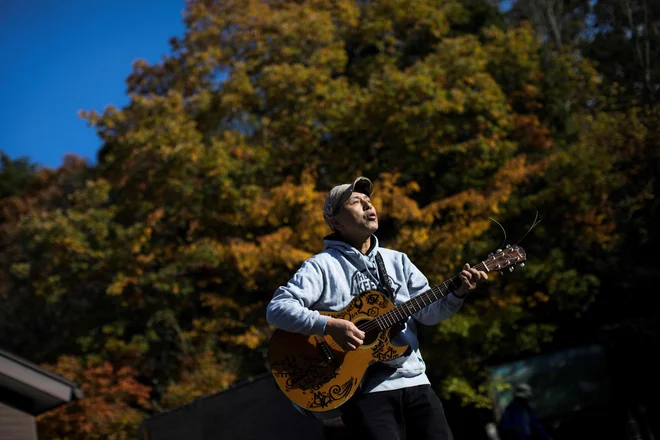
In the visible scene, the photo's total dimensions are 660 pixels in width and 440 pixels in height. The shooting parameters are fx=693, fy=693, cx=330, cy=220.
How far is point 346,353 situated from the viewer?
323 centimetres

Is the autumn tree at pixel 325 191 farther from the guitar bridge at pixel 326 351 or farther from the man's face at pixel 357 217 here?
the guitar bridge at pixel 326 351

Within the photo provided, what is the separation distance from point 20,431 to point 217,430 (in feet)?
20.1

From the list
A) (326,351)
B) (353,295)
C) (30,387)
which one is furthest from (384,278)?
(30,387)

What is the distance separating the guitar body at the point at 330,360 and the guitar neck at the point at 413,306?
0.03 meters

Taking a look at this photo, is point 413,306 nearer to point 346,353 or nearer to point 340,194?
point 346,353

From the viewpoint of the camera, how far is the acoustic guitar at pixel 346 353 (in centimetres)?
319

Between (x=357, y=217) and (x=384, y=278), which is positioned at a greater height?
(x=357, y=217)

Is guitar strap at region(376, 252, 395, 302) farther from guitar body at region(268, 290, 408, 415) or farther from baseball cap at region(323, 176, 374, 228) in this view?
baseball cap at region(323, 176, 374, 228)

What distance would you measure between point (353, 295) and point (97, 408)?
11744 mm

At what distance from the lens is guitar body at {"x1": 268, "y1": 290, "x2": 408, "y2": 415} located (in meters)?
3.19

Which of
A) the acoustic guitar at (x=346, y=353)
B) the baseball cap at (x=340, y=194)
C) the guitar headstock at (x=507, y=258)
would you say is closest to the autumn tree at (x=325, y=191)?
the baseball cap at (x=340, y=194)

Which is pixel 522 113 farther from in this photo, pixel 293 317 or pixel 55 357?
pixel 293 317

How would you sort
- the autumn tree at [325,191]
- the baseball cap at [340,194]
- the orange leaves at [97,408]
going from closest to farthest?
the baseball cap at [340,194]
the autumn tree at [325,191]
the orange leaves at [97,408]

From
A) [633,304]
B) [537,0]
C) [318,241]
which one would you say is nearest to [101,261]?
[318,241]
